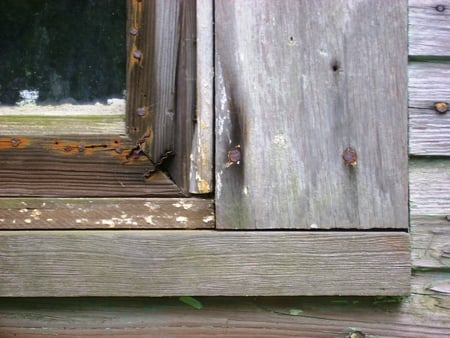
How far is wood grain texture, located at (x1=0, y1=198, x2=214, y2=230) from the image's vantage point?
3.50ft

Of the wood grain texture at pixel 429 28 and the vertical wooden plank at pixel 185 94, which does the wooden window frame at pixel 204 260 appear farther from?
the wood grain texture at pixel 429 28

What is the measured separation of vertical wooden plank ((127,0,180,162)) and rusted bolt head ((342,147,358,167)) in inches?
13.1

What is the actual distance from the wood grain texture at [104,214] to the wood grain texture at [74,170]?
0.07 feet

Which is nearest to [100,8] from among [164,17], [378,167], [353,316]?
[164,17]

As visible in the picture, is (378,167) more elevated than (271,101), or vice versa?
(271,101)

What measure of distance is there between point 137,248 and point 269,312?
0.94 feet

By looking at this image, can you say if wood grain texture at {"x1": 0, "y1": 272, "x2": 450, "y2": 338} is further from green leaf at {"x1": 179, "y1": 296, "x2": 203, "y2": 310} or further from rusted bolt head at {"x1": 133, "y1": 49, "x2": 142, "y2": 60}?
rusted bolt head at {"x1": 133, "y1": 49, "x2": 142, "y2": 60}

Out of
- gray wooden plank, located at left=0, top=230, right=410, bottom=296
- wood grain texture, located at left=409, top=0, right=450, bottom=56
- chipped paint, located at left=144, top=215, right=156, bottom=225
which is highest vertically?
wood grain texture, located at left=409, top=0, right=450, bottom=56

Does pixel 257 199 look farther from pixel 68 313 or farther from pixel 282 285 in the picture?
pixel 68 313

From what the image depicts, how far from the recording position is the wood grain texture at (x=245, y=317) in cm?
109

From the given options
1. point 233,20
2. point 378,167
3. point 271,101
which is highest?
point 233,20

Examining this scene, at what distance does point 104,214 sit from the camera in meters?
1.07

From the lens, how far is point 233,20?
1051 mm

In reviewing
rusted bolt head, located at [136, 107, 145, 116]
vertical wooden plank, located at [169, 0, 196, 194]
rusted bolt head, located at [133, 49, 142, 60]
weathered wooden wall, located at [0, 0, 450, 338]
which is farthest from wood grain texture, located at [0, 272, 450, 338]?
rusted bolt head, located at [133, 49, 142, 60]
